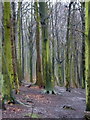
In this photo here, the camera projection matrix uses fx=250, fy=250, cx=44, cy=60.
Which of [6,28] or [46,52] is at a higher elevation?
[6,28]

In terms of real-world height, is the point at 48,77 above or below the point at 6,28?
below

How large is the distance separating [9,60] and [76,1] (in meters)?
11.0

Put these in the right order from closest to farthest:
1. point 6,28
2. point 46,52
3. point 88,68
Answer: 1. point 88,68
2. point 6,28
3. point 46,52

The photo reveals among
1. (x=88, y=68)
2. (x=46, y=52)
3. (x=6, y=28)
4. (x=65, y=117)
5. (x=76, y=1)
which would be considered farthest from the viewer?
(x=76, y=1)

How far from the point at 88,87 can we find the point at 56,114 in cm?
162

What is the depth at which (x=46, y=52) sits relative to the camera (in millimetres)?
14305

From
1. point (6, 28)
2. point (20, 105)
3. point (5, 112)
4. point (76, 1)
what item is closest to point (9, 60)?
point (6, 28)

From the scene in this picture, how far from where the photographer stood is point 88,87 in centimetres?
757

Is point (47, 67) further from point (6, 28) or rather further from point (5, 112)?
point (5, 112)

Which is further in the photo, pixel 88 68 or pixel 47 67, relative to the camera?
pixel 47 67

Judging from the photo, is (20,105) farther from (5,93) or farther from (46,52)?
(46,52)

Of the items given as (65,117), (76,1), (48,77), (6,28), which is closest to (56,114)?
(65,117)

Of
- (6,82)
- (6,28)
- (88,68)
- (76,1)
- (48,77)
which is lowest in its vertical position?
(48,77)

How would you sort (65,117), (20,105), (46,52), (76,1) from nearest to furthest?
(65,117), (20,105), (46,52), (76,1)
